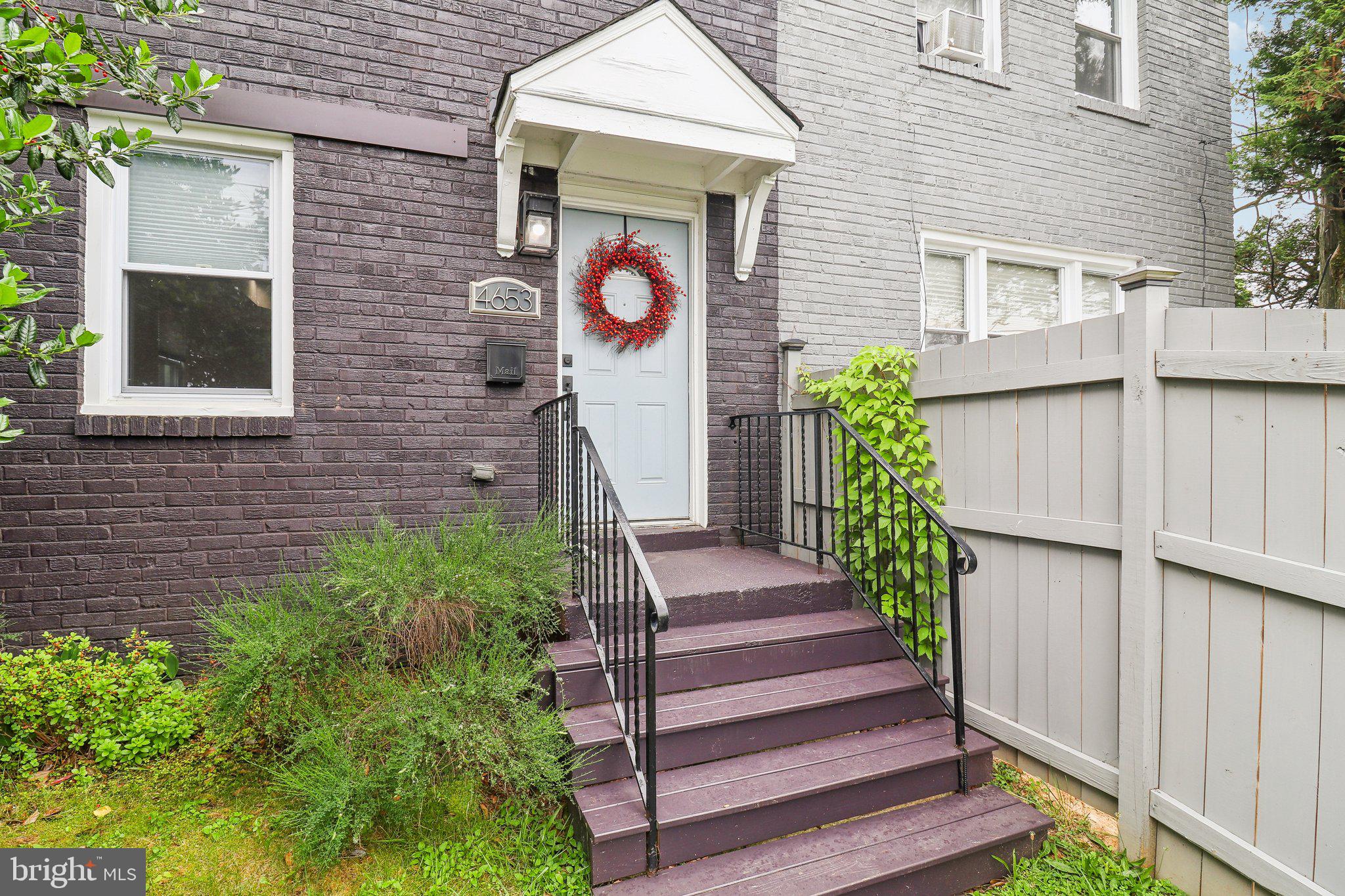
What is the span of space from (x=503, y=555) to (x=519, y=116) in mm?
2196

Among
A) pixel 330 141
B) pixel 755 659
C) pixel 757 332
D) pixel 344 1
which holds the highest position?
pixel 344 1

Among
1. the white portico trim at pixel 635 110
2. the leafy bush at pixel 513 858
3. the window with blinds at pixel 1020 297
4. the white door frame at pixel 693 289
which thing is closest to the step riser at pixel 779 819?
the leafy bush at pixel 513 858

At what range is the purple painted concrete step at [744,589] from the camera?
328cm

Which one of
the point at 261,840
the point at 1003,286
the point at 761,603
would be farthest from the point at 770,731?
the point at 1003,286

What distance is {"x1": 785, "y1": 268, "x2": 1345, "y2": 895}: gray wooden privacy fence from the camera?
2033 millimetres

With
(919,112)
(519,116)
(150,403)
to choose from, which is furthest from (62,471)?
(919,112)

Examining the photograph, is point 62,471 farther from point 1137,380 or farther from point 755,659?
point 1137,380

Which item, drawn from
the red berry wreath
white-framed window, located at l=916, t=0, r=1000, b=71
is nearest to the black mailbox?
the red berry wreath

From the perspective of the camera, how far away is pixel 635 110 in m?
3.62

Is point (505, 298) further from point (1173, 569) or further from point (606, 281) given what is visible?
point (1173, 569)

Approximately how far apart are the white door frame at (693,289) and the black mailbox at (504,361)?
1.07 meters

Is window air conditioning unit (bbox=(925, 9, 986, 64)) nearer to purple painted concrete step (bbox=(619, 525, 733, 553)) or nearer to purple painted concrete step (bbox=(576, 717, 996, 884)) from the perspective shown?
purple painted concrete step (bbox=(619, 525, 733, 553))

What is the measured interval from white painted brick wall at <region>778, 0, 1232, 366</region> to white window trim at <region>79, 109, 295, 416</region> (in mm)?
3023

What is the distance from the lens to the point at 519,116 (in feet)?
11.4
